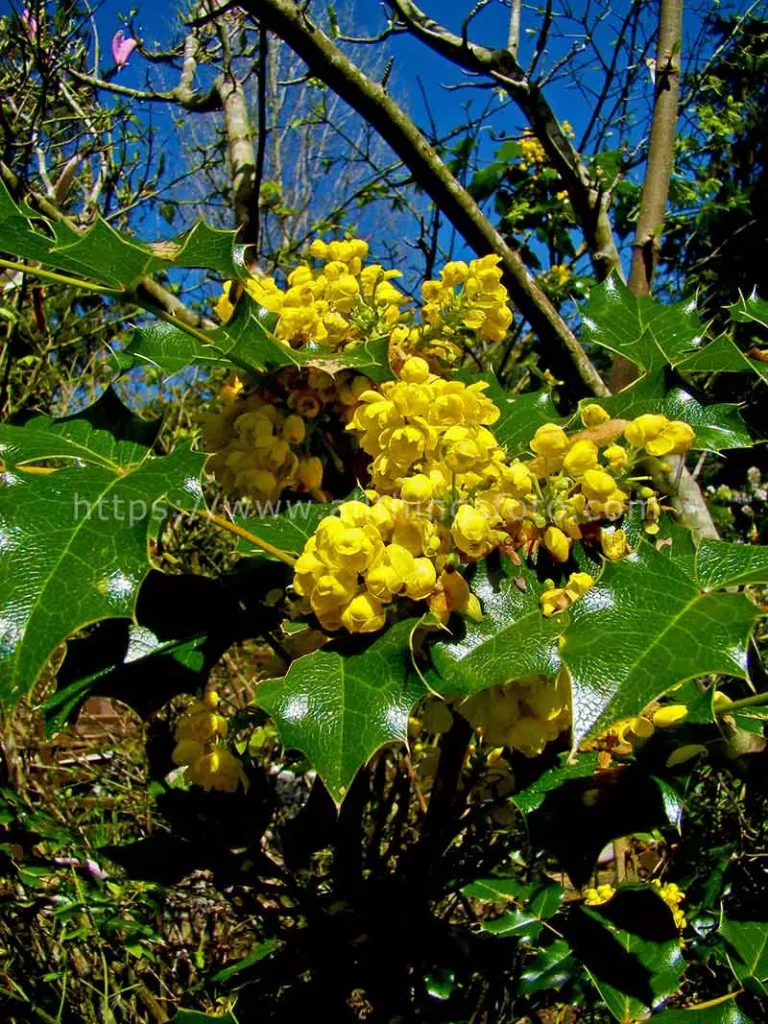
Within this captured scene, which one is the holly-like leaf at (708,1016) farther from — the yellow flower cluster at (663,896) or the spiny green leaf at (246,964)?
the spiny green leaf at (246,964)

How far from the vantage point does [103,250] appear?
2.26 ft

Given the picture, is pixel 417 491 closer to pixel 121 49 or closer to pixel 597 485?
pixel 597 485

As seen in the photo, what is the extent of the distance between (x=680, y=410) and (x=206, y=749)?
596 mm

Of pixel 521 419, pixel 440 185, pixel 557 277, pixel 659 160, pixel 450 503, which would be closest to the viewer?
pixel 450 503

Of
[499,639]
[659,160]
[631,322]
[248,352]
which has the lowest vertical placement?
[499,639]

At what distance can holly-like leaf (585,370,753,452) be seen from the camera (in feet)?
2.57

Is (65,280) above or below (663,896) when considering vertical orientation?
above

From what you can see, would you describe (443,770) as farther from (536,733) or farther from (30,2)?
(30,2)

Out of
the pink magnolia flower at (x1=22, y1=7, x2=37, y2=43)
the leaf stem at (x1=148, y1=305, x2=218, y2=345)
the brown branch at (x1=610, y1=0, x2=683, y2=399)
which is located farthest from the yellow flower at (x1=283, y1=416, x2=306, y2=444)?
the pink magnolia flower at (x1=22, y1=7, x2=37, y2=43)

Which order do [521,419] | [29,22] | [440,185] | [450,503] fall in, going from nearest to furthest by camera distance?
[450,503] < [521,419] < [440,185] < [29,22]

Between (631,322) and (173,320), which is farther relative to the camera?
(631,322)

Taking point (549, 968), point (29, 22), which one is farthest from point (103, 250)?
point (29, 22)

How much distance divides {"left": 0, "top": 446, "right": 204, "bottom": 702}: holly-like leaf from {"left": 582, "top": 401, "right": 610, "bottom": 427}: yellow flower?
33 centimetres

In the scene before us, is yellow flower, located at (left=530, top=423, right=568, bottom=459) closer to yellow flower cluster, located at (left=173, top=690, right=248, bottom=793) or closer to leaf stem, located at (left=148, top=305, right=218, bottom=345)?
leaf stem, located at (left=148, top=305, right=218, bottom=345)
